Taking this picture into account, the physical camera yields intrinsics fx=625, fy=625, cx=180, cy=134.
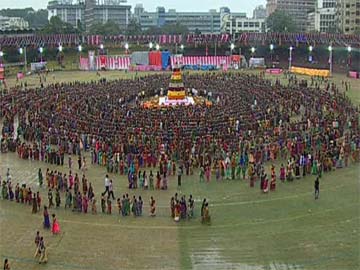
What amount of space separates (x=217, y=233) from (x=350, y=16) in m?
114

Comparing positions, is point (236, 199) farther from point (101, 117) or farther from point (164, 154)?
point (101, 117)

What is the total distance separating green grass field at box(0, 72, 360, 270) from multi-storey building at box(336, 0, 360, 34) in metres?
105

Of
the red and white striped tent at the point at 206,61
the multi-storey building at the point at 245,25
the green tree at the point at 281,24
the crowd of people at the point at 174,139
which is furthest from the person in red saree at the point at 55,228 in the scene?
the multi-storey building at the point at 245,25

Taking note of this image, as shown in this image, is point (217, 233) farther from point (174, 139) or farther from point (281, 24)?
point (281, 24)

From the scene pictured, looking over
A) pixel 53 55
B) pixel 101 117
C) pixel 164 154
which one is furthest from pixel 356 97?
pixel 53 55

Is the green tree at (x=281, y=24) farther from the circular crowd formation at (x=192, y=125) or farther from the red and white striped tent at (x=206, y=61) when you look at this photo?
the circular crowd formation at (x=192, y=125)

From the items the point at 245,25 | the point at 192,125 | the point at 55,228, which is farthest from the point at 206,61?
the point at 245,25

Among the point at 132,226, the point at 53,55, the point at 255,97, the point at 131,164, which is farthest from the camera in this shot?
the point at 53,55

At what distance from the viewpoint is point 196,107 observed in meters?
43.9

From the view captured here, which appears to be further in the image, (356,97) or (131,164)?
(356,97)

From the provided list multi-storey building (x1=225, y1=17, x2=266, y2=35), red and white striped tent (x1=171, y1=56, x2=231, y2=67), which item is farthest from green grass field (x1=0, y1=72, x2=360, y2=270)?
multi-storey building (x1=225, y1=17, x2=266, y2=35)

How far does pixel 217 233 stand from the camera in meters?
22.0

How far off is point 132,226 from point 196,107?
21.9 m

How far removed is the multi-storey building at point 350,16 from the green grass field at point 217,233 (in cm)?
10478
